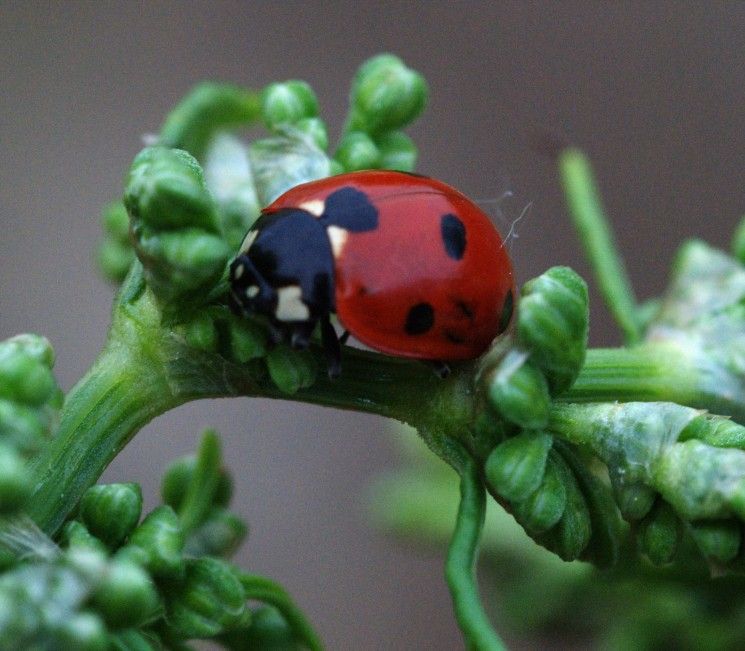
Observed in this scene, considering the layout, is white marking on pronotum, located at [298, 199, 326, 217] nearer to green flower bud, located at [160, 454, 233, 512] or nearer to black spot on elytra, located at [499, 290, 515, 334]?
black spot on elytra, located at [499, 290, 515, 334]

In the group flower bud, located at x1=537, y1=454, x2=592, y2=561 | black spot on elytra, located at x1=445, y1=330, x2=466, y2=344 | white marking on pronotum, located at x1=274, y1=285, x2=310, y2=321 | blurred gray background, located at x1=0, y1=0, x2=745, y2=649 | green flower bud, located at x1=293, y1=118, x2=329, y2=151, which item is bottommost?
blurred gray background, located at x1=0, y1=0, x2=745, y2=649

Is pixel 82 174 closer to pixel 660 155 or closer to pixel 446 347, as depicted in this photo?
pixel 660 155

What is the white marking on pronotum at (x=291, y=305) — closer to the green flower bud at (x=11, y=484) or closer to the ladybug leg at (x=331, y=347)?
the ladybug leg at (x=331, y=347)

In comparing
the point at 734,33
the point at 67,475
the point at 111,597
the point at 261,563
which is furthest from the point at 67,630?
the point at 734,33

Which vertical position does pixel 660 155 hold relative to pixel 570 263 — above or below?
above

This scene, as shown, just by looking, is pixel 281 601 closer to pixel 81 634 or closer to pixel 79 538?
pixel 79 538

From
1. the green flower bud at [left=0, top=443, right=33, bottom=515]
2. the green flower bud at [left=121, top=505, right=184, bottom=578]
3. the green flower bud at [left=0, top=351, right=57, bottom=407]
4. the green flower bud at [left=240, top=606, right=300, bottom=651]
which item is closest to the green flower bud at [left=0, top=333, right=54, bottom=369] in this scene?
the green flower bud at [left=0, top=351, right=57, bottom=407]

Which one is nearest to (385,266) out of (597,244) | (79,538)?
(79,538)
